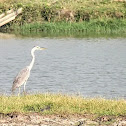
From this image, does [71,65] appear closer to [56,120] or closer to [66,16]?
[56,120]

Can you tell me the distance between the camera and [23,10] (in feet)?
126

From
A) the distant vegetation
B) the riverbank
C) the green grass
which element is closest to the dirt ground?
the riverbank

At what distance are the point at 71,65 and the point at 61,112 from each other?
1355cm

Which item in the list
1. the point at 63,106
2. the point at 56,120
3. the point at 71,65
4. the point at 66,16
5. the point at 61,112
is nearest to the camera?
the point at 56,120

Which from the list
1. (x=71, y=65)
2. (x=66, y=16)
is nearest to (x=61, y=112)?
(x=71, y=65)

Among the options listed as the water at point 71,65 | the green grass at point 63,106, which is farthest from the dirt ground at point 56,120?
the water at point 71,65

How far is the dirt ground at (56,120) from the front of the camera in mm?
10094

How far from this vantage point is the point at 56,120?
1030cm

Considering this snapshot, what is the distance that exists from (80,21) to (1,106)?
88.3ft

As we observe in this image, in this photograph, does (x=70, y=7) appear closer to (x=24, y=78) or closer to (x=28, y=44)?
(x=28, y=44)

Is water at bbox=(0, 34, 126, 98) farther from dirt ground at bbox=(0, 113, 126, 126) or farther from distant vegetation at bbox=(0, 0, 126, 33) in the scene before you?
dirt ground at bbox=(0, 113, 126, 126)

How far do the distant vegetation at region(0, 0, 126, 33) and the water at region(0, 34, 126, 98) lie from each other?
3.38 meters

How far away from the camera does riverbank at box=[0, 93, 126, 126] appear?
10.2m

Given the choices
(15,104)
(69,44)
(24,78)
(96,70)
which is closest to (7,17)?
(69,44)
